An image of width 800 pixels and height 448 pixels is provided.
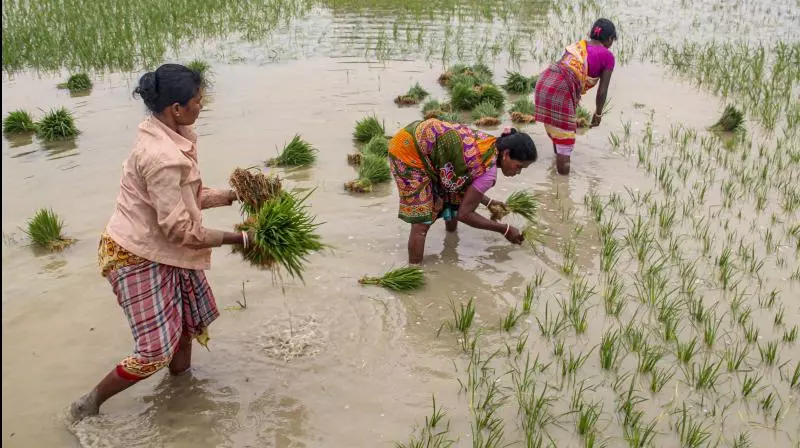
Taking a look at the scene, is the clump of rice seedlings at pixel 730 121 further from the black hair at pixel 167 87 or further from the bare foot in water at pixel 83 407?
the bare foot in water at pixel 83 407

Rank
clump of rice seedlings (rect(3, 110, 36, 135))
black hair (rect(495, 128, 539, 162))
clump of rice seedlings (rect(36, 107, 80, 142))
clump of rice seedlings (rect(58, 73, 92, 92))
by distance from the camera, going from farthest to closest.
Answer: clump of rice seedlings (rect(58, 73, 92, 92)) → clump of rice seedlings (rect(3, 110, 36, 135)) → clump of rice seedlings (rect(36, 107, 80, 142)) → black hair (rect(495, 128, 539, 162))

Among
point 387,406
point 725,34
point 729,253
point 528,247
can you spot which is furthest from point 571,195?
point 725,34

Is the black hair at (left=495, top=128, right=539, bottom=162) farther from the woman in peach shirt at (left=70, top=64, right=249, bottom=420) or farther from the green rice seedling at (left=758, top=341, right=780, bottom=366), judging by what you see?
the woman in peach shirt at (left=70, top=64, right=249, bottom=420)

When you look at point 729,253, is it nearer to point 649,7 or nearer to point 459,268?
point 459,268

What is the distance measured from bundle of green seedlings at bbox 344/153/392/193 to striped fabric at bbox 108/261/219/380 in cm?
260

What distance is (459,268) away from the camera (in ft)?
14.2

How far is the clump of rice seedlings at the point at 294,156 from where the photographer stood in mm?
5820

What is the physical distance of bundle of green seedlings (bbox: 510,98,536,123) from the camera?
700 cm

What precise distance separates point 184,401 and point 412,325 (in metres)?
1.29

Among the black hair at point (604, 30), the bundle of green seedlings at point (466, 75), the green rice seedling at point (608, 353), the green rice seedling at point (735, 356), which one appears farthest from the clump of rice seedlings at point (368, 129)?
the green rice seedling at point (735, 356)

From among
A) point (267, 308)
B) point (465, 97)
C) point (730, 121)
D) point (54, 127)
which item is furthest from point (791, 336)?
point (54, 127)

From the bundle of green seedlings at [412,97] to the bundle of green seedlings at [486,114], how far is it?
78cm

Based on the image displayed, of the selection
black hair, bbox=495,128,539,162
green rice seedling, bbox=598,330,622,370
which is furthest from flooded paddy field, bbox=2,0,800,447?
black hair, bbox=495,128,539,162

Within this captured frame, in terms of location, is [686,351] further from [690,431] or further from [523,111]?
[523,111]
